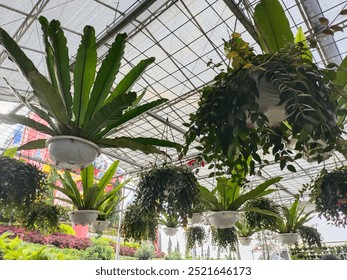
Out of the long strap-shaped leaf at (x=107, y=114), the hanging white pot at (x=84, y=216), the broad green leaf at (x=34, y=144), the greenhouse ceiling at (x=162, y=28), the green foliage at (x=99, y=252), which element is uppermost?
the greenhouse ceiling at (x=162, y=28)

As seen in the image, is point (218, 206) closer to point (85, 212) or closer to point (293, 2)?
point (85, 212)

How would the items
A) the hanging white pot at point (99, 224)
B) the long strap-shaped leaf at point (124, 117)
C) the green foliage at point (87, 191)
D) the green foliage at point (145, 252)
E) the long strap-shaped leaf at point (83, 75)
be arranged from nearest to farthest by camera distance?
the long strap-shaped leaf at point (83, 75)
the long strap-shaped leaf at point (124, 117)
the green foliage at point (87, 191)
the hanging white pot at point (99, 224)
the green foliage at point (145, 252)

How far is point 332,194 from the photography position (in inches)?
80.2

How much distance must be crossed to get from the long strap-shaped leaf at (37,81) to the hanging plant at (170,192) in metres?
0.91

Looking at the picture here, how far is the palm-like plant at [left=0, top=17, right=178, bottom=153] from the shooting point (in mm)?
1432

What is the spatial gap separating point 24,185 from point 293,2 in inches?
177

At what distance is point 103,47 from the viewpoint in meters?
4.94

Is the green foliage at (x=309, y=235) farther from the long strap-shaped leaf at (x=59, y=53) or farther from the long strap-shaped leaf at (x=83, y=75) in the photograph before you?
the long strap-shaped leaf at (x=59, y=53)

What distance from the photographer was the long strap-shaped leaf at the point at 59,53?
1466 millimetres

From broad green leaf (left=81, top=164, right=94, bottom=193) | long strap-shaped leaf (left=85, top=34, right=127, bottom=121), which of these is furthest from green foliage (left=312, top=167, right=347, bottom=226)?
broad green leaf (left=81, top=164, right=94, bottom=193)

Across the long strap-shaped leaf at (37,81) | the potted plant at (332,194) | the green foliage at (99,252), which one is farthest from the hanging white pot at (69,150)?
the green foliage at (99,252)

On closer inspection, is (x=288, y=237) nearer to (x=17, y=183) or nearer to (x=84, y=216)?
(x=84, y=216)

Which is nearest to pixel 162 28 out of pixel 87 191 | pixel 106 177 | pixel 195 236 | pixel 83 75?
pixel 106 177
